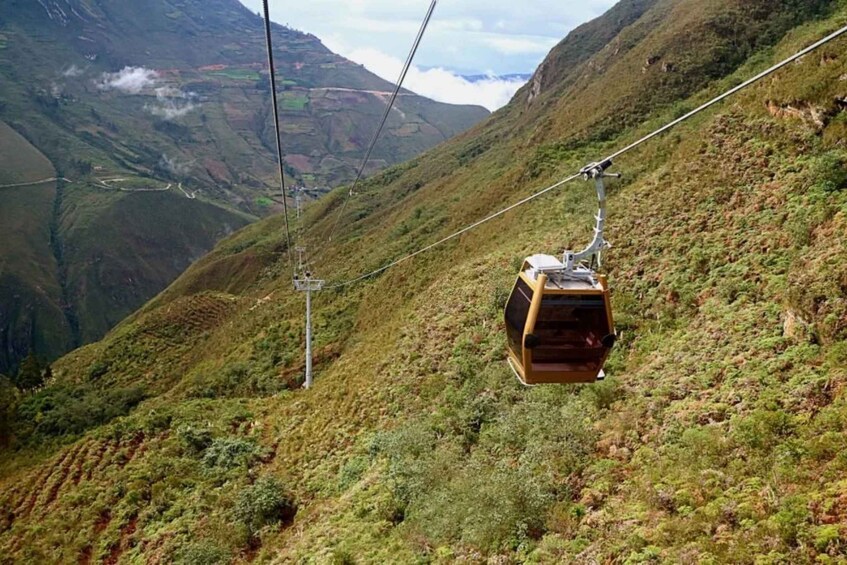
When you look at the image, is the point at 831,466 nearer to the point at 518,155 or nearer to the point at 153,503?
the point at 153,503

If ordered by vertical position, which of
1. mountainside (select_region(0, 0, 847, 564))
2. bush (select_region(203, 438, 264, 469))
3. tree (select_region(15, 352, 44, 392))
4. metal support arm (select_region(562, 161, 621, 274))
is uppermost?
metal support arm (select_region(562, 161, 621, 274))

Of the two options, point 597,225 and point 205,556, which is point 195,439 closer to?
point 205,556

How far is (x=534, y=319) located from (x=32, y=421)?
39091 mm

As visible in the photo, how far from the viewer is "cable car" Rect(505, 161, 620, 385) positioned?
9.35m

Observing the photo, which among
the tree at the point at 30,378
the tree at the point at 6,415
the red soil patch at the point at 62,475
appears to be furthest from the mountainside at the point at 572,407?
the tree at the point at 30,378

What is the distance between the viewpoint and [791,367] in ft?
34.4

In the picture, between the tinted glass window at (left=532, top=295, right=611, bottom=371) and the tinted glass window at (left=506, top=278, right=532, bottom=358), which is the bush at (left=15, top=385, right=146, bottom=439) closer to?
the tinted glass window at (left=506, top=278, right=532, bottom=358)

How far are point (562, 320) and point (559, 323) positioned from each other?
80mm

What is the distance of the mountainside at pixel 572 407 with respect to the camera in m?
9.20

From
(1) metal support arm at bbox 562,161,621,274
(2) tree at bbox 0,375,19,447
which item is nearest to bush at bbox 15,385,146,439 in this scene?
(2) tree at bbox 0,375,19,447

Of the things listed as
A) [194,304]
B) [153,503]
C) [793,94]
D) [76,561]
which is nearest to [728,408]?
[793,94]

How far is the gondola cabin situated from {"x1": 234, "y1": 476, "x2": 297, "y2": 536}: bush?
10.7 metres

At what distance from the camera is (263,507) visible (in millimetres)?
16562

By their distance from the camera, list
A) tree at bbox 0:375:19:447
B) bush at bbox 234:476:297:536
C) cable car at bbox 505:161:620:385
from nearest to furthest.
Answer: cable car at bbox 505:161:620:385 < bush at bbox 234:476:297:536 < tree at bbox 0:375:19:447
